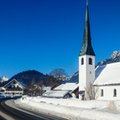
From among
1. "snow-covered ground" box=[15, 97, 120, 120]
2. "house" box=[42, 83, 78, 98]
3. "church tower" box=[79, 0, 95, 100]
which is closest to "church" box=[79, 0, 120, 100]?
"church tower" box=[79, 0, 95, 100]

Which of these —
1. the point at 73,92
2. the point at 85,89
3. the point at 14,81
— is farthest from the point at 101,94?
the point at 14,81

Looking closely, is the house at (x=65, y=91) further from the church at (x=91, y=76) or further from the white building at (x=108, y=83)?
the white building at (x=108, y=83)

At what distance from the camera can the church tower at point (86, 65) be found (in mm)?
70375

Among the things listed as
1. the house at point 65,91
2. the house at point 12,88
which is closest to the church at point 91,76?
the house at point 65,91

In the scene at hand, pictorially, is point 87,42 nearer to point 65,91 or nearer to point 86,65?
point 86,65

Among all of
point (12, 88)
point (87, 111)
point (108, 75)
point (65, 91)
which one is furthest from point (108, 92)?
point (12, 88)

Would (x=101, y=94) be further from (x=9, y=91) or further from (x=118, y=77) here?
(x=9, y=91)

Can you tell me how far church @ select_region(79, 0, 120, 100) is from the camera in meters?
65.8

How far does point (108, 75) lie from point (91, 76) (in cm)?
405

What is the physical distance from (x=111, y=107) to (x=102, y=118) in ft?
49.3

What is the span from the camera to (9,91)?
155625 millimetres

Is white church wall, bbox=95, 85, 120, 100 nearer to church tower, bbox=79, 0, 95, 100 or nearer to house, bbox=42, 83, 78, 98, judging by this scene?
church tower, bbox=79, 0, 95, 100

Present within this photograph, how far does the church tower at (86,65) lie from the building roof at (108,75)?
174 cm

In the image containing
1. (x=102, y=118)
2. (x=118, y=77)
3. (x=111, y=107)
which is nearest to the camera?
(x=102, y=118)
